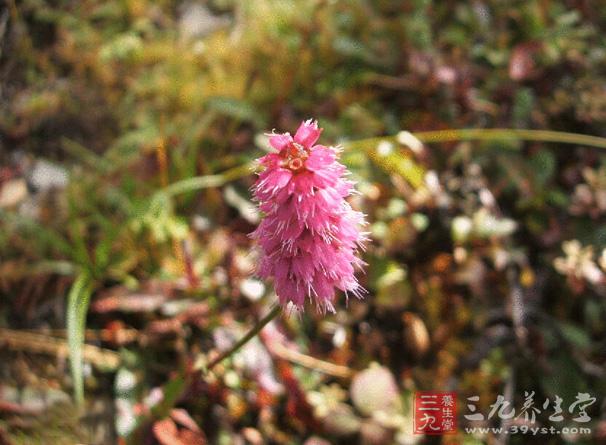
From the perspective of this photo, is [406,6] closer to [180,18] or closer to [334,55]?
[334,55]

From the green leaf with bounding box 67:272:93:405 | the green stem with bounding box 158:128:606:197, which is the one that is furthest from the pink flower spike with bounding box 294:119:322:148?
the green leaf with bounding box 67:272:93:405

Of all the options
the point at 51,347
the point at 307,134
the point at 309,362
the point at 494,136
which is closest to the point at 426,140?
the point at 494,136

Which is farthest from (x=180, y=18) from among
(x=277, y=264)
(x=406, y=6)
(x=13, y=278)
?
(x=277, y=264)

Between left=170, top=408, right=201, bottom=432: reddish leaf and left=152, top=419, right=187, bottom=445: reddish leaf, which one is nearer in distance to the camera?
left=152, top=419, right=187, bottom=445: reddish leaf

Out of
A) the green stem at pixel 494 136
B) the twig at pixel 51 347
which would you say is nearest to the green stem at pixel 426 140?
the green stem at pixel 494 136

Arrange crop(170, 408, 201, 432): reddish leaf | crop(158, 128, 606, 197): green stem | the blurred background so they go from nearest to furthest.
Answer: crop(170, 408, 201, 432): reddish leaf < the blurred background < crop(158, 128, 606, 197): green stem

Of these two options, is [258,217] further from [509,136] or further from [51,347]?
[509,136]

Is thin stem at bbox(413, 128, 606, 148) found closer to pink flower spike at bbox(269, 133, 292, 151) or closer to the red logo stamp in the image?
the red logo stamp
